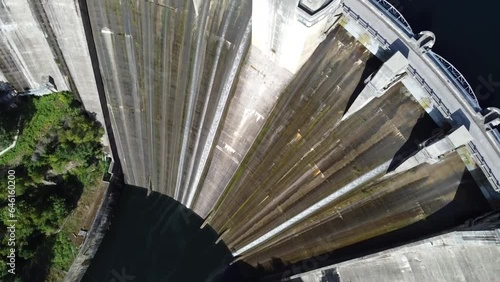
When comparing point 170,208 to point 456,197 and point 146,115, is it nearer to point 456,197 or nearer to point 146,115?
point 146,115

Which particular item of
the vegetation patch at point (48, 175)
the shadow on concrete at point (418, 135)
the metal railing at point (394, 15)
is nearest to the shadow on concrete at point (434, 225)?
the shadow on concrete at point (418, 135)

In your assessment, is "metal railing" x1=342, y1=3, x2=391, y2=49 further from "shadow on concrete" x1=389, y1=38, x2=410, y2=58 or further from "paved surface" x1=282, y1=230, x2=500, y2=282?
"paved surface" x1=282, y1=230, x2=500, y2=282

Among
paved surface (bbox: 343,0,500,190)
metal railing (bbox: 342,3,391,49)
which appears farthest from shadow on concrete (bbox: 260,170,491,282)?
metal railing (bbox: 342,3,391,49)

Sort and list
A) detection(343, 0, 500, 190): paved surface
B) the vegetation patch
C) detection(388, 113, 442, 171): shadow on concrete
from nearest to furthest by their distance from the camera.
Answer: detection(343, 0, 500, 190): paved surface < detection(388, 113, 442, 171): shadow on concrete < the vegetation patch

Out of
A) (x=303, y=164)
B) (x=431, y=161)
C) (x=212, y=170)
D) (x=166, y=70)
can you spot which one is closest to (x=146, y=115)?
(x=166, y=70)

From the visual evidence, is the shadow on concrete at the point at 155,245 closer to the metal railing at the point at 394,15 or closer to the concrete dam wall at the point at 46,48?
the concrete dam wall at the point at 46,48

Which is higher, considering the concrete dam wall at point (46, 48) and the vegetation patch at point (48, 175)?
the concrete dam wall at point (46, 48)
